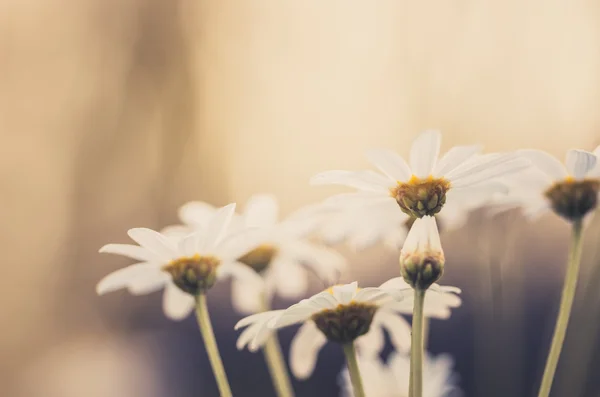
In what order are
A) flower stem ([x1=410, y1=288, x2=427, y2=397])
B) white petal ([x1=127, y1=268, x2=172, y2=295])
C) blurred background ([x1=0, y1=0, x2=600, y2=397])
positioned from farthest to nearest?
blurred background ([x1=0, y1=0, x2=600, y2=397]), white petal ([x1=127, y1=268, x2=172, y2=295]), flower stem ([x1=410, y1=288, x2=427, y2=397])

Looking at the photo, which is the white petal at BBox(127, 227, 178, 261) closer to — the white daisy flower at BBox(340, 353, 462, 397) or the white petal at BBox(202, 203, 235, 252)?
the white petal at BBox(202, 203, 235, 252)

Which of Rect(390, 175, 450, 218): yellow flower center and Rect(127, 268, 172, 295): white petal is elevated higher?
Rect(390, 175, 450, 218): yellow flower center

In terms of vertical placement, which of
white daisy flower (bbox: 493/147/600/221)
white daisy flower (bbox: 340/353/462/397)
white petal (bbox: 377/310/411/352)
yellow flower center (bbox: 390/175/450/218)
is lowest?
white daisy flower (bbox: 340/353/462/397)

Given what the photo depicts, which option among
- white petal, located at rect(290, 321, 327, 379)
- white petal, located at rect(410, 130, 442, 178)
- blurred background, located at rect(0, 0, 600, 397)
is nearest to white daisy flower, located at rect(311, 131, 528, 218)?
white petal, located at rect(410, 130, 442, 178)

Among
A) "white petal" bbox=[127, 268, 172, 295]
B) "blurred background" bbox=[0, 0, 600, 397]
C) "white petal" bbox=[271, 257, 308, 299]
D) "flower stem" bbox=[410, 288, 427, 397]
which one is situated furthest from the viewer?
"blurred background" bbox=[0, 0, 600, 397]

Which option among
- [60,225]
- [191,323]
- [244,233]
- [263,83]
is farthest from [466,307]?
[60,225]

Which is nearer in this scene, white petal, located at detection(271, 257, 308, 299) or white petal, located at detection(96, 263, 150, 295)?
white petal, located at detection(96, 263, 150, 295)
